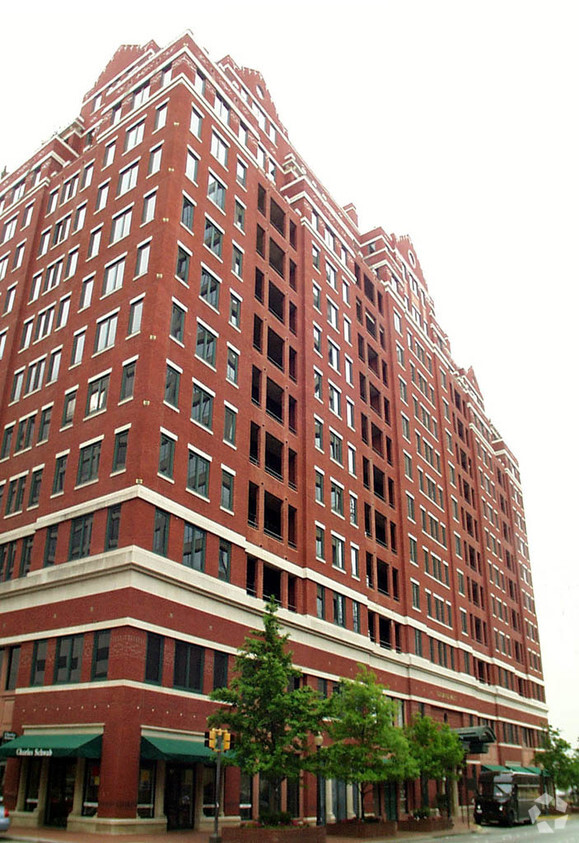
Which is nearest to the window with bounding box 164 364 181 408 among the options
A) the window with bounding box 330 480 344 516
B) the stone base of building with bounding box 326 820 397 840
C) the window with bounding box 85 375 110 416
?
the window with bounding box 85 375 110 416

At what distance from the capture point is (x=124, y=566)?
30453 mm

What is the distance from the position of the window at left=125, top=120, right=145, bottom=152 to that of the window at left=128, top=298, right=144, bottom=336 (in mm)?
12145

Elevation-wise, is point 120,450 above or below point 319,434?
below

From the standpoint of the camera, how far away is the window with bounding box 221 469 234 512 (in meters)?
37.5

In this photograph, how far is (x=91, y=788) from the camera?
1137 inches

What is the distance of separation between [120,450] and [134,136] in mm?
21126

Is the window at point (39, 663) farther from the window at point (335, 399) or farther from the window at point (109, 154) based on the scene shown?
the window at point (109, 154)

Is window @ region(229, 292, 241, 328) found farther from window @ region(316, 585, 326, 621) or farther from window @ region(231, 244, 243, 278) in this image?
window @ region(316, 585, 326, 621)

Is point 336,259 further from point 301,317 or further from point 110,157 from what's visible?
point 110,157

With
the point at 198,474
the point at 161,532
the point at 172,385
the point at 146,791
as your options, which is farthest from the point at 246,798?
the point at 172,385

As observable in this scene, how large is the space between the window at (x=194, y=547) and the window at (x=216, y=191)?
19.7m

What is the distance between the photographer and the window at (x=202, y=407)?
121 ft

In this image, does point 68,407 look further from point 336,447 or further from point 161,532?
point 336,447

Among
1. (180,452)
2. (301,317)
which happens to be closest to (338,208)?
(301,317)
